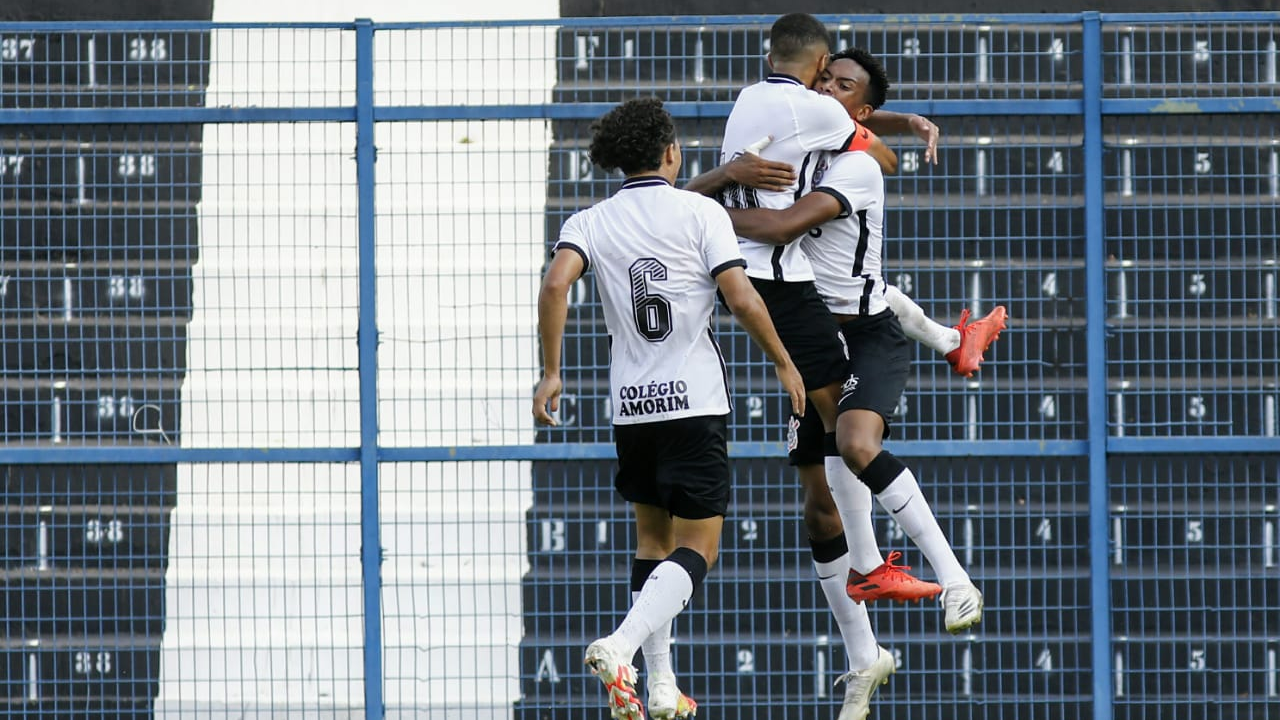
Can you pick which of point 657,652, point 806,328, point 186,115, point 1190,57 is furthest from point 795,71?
point 186,115

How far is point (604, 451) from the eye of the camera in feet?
22.9

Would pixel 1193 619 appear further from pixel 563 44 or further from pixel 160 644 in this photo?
pixel 160 644

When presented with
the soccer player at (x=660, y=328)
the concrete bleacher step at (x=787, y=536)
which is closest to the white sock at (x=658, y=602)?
the soccer player at (x=660, y=328)

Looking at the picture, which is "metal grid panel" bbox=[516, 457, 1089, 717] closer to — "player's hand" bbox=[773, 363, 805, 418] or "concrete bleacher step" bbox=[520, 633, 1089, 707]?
"concrete bleacher step" bbox=[520, 633, 1089, 707]

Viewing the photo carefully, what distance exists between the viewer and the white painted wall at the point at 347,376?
704cm

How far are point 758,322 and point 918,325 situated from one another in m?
1.26

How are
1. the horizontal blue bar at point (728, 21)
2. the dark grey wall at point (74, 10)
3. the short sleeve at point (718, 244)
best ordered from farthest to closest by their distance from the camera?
1. the dark grey wall at point (74, 10)
2. the horizontal blue bar at point (728, 21)
3. the short sleeve at point (718, 244)

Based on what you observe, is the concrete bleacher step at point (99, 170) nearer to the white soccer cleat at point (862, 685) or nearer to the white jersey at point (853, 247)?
the white jersey at point (853, 247)

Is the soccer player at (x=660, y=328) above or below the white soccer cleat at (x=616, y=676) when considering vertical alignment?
above

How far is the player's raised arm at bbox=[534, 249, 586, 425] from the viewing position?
509cm

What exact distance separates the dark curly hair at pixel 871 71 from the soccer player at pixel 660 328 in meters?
0.95

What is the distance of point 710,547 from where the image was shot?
538 cm

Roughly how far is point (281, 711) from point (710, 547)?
2.69 metres

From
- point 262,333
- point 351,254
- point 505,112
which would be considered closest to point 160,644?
point 262,333
